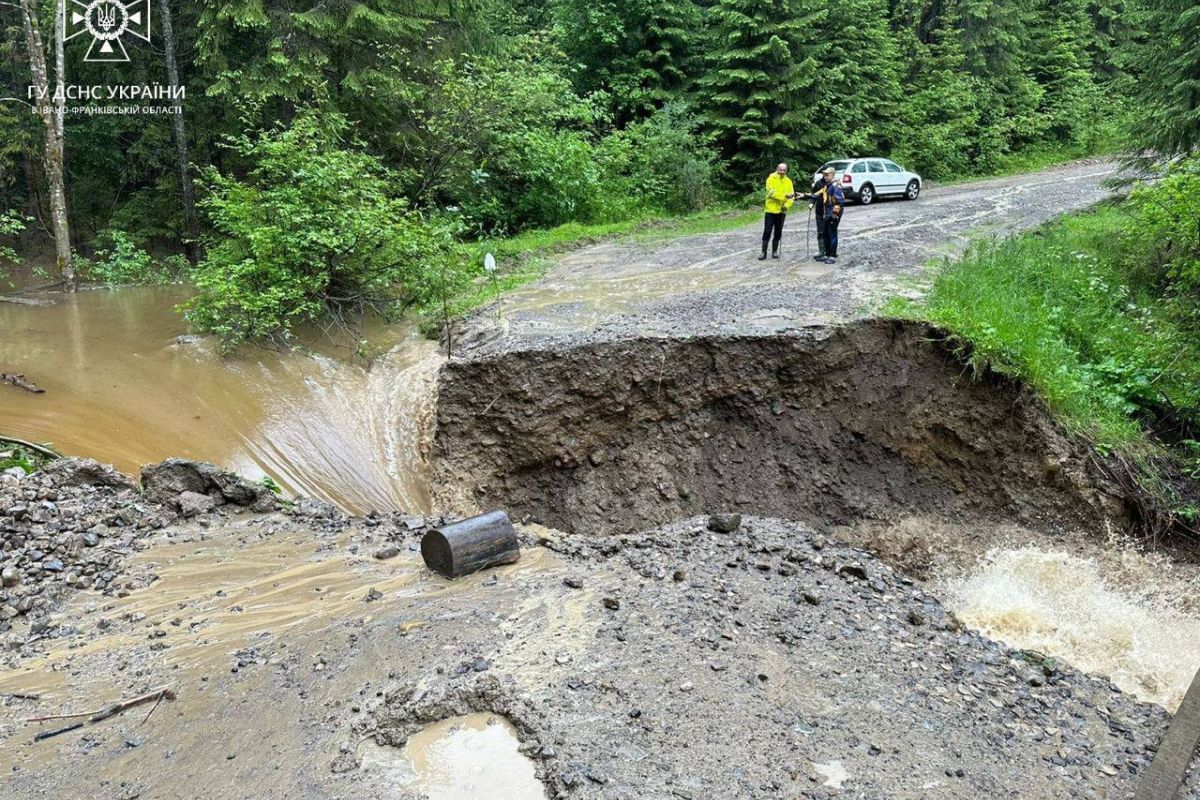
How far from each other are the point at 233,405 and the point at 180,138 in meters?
11.8

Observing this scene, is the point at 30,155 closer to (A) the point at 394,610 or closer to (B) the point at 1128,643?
(A) the point at 394,610

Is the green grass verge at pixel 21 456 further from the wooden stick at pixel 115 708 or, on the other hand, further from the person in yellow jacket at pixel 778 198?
the person in yellow jacket at pixel 778 198

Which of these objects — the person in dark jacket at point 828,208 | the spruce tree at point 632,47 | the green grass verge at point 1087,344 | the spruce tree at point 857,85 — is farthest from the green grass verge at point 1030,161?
the green grass verge at point 1087,344

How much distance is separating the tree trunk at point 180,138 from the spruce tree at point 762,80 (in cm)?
1404

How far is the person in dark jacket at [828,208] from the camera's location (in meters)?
12.5

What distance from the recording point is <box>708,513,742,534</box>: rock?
6.70 m

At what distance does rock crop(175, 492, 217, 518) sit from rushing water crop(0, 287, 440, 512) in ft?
4.05

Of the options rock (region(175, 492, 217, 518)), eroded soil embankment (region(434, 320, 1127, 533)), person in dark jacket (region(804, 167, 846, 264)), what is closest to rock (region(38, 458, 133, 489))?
rock (region(175, 492, 217, 518))

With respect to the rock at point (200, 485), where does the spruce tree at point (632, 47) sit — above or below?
above

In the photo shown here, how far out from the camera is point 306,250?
1107cm

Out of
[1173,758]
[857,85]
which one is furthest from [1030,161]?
[1173,758]

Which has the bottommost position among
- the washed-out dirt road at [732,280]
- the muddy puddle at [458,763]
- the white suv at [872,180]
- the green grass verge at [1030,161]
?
the muddy puddle at [458,763]

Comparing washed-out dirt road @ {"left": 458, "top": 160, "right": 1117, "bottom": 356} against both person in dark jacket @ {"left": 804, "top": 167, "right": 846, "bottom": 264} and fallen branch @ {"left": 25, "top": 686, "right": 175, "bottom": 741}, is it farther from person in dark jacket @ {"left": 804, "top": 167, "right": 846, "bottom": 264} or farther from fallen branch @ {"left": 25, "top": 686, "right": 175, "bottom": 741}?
fallen branch @ {"left": 25, "top": 686, "right": 175, "bottom": 741}

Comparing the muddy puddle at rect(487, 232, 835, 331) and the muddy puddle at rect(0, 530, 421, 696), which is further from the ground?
the muddy puddle at rect(487, 232, 835, 331)
